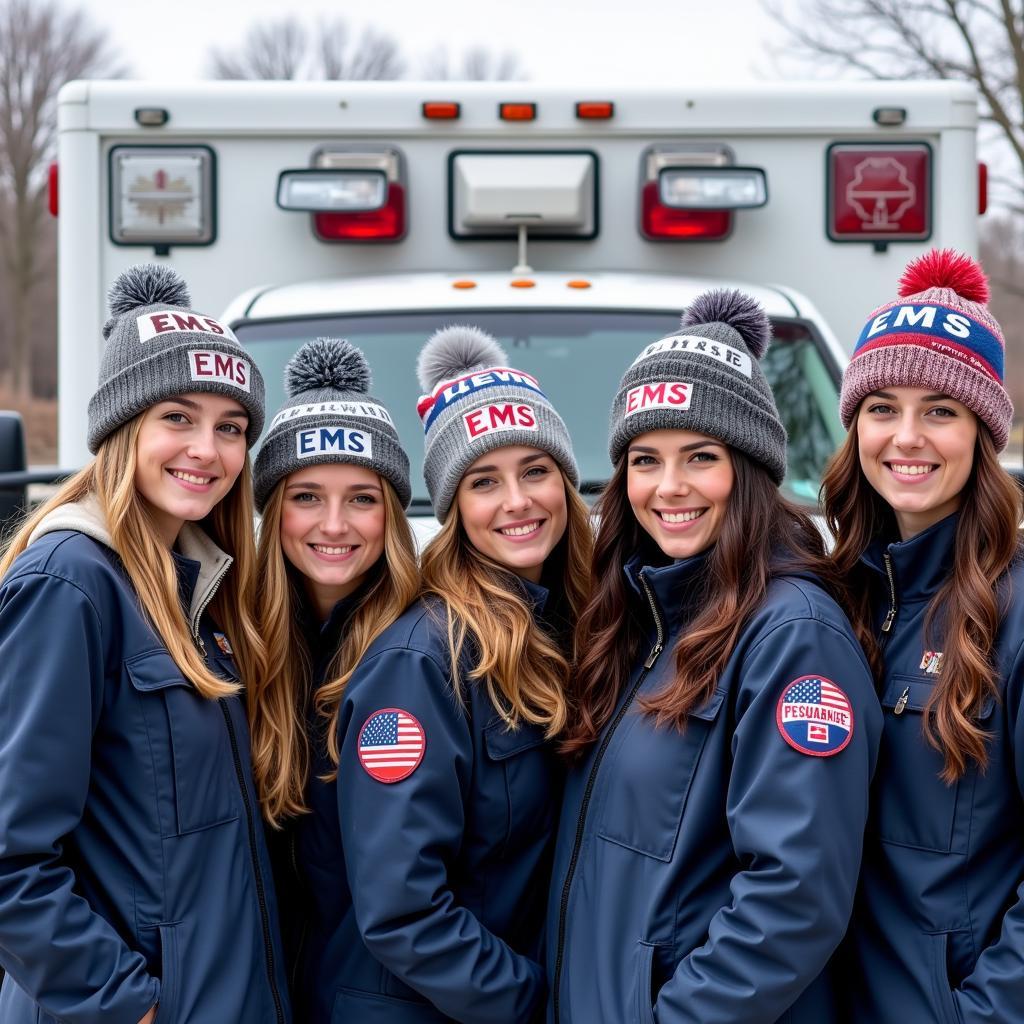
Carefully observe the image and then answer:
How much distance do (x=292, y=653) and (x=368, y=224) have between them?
7.84 feet

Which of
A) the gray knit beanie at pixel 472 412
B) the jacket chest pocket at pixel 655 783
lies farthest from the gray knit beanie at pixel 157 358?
the jacket chest pocket at pixel 655 783

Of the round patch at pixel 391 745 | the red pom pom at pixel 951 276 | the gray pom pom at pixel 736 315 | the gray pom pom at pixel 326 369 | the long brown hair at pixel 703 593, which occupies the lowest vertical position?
the round patch at pixel 391 745

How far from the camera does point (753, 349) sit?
8.64 ft

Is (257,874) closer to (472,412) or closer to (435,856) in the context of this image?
(435,856)

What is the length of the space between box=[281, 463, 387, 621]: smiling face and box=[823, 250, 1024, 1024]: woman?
0.95m

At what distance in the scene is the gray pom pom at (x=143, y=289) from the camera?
269cm

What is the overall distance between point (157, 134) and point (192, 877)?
3241 mm

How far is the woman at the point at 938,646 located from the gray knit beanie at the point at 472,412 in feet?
2.01

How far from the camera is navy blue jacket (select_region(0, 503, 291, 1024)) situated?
215 centimetres

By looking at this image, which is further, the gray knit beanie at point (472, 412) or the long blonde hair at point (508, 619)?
the gray knit beanie at point (472, 412)

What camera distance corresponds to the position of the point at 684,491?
2.41 metres

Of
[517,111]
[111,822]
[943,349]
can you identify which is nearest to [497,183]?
[517,111]

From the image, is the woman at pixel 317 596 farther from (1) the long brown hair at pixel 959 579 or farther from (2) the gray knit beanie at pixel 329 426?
(1) the long brown hair at pixel 959 579

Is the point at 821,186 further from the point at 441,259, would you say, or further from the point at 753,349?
the point at 753,349
